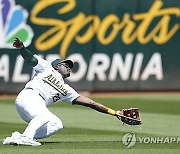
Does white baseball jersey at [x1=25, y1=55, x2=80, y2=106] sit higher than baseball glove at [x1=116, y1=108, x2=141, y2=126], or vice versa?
white baseball jersey at [x1=25, y1=55, x2=80, y2=106]

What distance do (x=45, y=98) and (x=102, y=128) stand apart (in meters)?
2.96

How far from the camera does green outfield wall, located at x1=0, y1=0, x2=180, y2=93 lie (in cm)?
2172

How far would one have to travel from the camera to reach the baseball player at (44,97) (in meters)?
10.2

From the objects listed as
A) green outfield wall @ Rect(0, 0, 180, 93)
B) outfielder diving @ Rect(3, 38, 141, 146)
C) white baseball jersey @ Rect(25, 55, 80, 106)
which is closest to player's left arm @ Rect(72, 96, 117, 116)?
A: outfielder diving @ Rect(3, 38, 141, 146)

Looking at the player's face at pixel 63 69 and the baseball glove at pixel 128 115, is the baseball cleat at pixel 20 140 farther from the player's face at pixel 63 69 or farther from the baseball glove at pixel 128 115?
the baseball glove at pixel 128 115

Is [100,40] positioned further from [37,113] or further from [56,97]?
[37,113]

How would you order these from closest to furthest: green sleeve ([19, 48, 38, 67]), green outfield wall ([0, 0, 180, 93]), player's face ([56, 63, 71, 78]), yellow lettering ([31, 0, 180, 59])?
1. green sleeve ([19, 48, 38, 67])
2. player's face ([56, 63, 71, 78])
3. green outfield wall ([0, 0, 180, 93])
4. yellow lettering ([31, 0, 180, 59])

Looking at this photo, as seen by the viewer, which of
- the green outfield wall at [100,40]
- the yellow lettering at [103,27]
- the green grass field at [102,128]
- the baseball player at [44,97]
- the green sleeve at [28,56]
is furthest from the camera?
the yellow lettering at [103,27]

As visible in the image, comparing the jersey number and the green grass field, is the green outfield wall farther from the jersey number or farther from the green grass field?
the jersey number

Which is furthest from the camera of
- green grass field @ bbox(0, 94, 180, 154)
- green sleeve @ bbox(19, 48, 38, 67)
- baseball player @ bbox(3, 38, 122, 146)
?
baseball player @ bbox(3, 38, 122, 146)

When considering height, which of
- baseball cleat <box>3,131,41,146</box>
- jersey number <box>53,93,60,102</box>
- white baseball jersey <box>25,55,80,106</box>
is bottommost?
baseball cleat <box>3,131,41,146</box>

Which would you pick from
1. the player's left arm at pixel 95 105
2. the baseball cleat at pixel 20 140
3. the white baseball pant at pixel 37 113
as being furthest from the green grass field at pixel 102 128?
the player's left arm at pixel 95 105

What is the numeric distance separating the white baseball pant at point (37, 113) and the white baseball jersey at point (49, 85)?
88 millimetres

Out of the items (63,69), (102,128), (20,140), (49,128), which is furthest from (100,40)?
(20,140)
